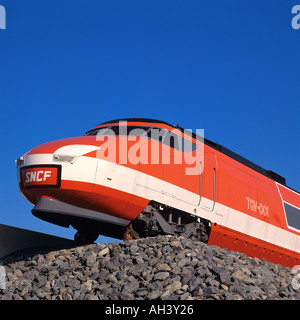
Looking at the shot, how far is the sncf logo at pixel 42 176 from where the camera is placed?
9617mm

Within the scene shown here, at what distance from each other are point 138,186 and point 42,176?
204 centimetres

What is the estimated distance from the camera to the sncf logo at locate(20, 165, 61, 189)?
9.62m

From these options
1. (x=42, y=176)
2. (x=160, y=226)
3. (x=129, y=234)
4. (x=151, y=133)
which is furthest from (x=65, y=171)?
(x=160, y=226)

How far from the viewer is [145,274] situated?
28.1 ft

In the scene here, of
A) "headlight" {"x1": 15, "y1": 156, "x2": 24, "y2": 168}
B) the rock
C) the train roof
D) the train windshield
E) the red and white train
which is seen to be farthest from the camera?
the train roof

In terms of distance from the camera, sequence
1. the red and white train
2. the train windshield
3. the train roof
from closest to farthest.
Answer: the red and white train, the train windshield, the train roof

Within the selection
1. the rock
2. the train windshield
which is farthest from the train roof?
the rock

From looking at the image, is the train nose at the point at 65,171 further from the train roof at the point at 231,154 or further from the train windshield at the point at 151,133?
the train roof at the point at 231,154

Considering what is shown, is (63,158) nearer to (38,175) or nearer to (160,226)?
(38,175)

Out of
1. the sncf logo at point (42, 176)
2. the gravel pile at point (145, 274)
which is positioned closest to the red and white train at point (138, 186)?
the sncf logo at point (42, 176)

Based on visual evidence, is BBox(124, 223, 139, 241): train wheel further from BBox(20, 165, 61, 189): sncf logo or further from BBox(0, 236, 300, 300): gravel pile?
BBox(20, 165, 61, 189): sncf logo
